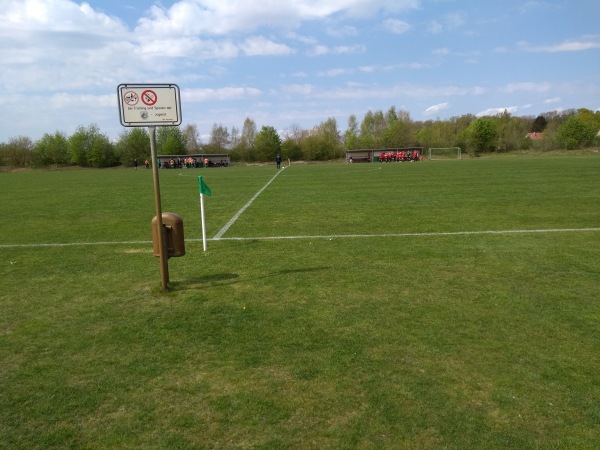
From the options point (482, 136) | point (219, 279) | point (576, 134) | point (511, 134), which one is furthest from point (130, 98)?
point (511, 134)

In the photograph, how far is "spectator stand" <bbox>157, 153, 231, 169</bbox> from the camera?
231ft

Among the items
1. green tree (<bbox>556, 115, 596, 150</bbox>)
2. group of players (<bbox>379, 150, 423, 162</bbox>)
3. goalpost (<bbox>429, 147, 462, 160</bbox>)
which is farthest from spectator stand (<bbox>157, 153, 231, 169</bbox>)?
green tree (<bbox>556, 115, 596, 150</bbox>)

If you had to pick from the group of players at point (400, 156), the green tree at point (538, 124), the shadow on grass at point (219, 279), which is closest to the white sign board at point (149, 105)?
the shadow on grass at point (219, 279)

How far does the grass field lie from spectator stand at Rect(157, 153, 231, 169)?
61.8 metres

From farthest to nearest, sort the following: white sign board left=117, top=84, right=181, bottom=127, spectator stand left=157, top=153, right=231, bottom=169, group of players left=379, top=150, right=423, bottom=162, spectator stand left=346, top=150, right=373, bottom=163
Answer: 1. spectator stand left=346, top=150, right=373, bottom=163
2. group of players left=379, top=150, right=423, bottom=162
3. spectator stand left=157, top=153, right=231, bottom=169
4. white sign board left=117, top=84, right=181, bottom=127

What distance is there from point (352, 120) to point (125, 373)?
120 m

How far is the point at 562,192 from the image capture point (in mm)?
17141

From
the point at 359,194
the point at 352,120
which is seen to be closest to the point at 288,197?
the point at 359,194

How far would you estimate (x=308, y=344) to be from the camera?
4312 millimetres

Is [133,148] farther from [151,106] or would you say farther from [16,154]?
[151,106]

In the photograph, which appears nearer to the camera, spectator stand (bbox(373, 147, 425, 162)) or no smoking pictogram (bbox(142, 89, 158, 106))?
no smoking pictogram (bbox(142, 89, 158, 106))

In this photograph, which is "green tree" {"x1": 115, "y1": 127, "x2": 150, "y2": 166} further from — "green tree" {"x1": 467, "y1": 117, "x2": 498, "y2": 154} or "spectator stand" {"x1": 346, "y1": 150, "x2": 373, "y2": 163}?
"green tree" {"x1": 467, "y1": 117, "x2": 498, "y2": 154}

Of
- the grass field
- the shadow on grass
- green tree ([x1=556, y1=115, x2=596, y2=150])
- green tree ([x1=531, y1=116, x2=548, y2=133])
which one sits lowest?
the grass field

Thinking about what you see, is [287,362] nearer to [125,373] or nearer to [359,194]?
[125,373]
